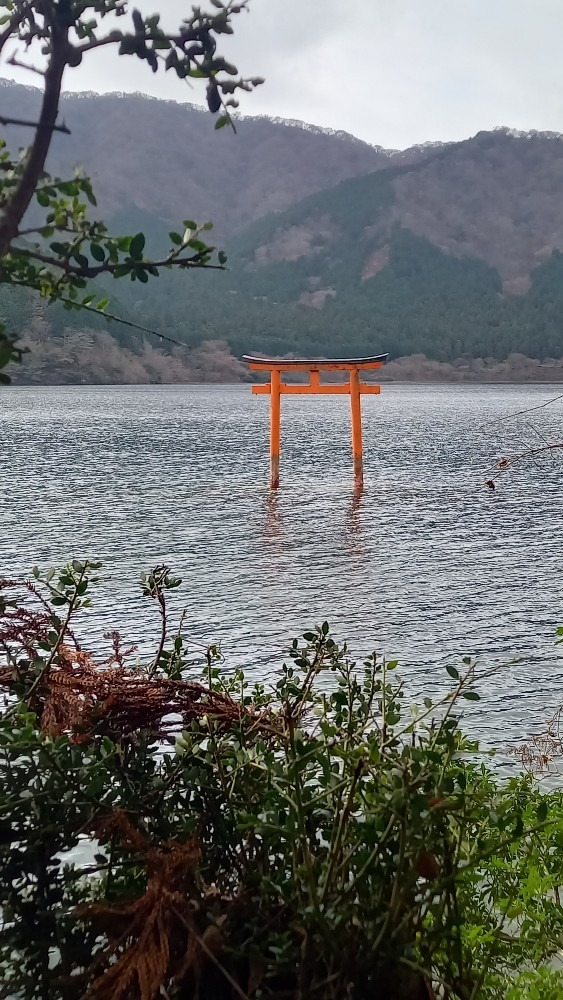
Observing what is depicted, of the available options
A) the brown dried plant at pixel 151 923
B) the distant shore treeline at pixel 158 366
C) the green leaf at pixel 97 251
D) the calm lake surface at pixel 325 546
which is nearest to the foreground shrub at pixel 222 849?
the brown dried plant at pixel 151 923

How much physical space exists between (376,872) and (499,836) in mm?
2458

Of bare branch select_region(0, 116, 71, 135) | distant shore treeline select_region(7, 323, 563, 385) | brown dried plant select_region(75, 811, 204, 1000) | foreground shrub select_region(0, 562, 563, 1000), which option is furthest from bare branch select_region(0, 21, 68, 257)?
distant shore treeline select_region(7, 323, 563, 385)

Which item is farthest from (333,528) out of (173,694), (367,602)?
(173,694)

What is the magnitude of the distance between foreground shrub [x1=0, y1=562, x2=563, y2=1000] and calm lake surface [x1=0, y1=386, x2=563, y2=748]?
196 cm

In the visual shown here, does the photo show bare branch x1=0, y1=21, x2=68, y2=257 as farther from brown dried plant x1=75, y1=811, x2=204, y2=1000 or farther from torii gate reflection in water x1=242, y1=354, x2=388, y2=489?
torii gate reflection in water x1=242, y1=354, x2=388, y2=489

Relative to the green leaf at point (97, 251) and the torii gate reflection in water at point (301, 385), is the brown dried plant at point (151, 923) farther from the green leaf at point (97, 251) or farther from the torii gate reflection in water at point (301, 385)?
the torii gate reflection in water at point (301, 385)

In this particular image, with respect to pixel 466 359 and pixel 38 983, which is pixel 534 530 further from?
pixel 466 359

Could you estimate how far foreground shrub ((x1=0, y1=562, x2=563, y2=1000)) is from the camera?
2.71 meters

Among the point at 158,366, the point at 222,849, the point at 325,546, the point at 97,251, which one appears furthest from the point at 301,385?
the point at 158,366

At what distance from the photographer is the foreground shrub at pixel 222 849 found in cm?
271

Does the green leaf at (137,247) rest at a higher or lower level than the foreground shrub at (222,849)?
higher

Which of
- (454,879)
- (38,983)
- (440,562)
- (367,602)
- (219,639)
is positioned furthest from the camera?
(440,562)

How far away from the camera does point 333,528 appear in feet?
68.6

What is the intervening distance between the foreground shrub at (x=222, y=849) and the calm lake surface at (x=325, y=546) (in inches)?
77.2
